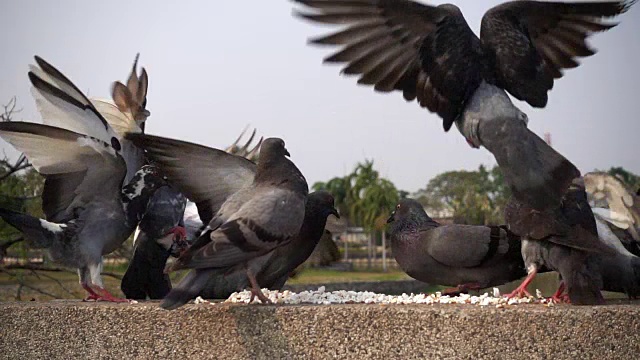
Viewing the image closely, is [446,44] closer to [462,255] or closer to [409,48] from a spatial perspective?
[409,48]

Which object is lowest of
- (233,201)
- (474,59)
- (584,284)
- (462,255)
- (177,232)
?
(584,284)

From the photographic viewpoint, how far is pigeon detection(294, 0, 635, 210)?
13.5ft

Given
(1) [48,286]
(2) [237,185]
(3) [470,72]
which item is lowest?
(1) [48,286]

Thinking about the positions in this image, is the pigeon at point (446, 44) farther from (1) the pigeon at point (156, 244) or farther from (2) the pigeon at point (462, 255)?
(1) the pigeon at point (156, 244)

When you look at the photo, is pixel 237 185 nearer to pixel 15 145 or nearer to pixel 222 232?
pixel 222 232

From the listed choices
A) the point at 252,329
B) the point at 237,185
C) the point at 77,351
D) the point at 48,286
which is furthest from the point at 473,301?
the point at 48,286

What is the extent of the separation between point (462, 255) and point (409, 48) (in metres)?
1.54

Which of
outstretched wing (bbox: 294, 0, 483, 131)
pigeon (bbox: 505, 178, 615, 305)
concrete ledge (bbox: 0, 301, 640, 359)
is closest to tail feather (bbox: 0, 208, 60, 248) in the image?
concrete ledge (bbox: 0, 301, 640, 359)

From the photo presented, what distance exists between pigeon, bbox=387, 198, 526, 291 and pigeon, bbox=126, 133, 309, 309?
1.38 meters

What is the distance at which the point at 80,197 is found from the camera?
5188mm

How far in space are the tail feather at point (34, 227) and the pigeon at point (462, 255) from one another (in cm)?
236

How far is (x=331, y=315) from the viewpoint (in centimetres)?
384

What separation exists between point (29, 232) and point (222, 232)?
1694mm

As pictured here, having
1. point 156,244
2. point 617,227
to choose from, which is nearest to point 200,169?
point 156,244
